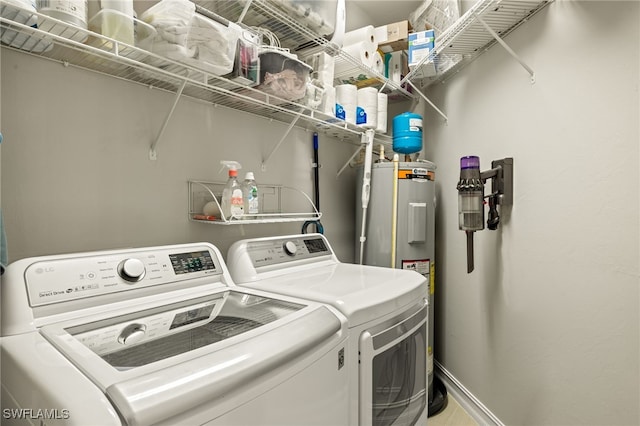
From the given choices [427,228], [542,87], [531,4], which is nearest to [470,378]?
[427,228]

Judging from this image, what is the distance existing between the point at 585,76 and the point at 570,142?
27cm

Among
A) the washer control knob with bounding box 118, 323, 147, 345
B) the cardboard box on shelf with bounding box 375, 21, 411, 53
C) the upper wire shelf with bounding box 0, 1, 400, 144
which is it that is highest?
the cardboard box on shelf with bounding box 375, 21, 411, 53

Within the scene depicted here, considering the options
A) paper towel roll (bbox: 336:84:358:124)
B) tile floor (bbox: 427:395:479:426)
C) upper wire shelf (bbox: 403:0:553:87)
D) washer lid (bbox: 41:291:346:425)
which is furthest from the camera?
tile floor (bbox: 427:395:479:426)

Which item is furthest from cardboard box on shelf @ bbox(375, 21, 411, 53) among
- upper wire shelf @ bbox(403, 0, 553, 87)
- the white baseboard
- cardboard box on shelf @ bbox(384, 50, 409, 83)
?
the white baseboard

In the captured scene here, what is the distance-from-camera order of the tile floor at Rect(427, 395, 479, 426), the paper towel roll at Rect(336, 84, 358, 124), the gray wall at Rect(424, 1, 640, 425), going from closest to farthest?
the gray wall at Rect(424, 1, 640, 425)
the paper towel roll at Rect(336, 84, 358, 124)
the tile floor at Rect(427, 395, 479, 426)

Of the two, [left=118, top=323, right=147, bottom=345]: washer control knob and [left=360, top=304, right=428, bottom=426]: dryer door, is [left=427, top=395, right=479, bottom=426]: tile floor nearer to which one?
[left=360, top=304, right=428, bottom=426]: dryer door

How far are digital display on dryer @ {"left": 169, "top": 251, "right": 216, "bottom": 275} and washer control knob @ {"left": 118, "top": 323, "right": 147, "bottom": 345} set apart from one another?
12.2 inches

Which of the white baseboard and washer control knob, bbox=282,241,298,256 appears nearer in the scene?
washer control knob, bbox=282,241,298,256

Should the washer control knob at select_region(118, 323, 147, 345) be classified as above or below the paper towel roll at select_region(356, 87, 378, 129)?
below

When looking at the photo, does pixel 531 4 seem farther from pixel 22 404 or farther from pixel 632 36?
pixel 22 404

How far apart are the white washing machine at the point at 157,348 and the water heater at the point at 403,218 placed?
1222 millimetres

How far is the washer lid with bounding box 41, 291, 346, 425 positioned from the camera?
59cm

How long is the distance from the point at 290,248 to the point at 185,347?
91cm

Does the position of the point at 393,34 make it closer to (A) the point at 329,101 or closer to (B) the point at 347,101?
(B) the point at 347,101
